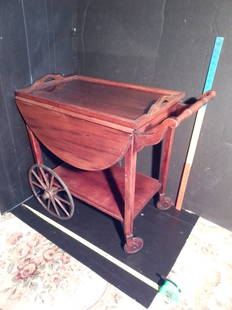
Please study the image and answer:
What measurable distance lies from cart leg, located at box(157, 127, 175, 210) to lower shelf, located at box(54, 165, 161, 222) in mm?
69

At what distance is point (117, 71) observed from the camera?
1.74m

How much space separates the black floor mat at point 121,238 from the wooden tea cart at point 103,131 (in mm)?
79

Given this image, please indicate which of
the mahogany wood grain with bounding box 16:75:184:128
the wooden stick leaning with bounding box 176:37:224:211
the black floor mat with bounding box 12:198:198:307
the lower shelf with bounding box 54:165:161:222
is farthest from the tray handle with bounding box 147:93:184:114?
the black floor mat with bounding box 12:198:198:307

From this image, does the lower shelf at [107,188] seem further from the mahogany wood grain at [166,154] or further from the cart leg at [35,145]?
the cart leg at [35,145]

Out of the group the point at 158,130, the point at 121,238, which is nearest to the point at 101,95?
the point at 158,130

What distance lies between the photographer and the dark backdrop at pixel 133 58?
138 centimetres

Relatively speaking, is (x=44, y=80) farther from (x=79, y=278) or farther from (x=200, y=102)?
(x=79, y=278)

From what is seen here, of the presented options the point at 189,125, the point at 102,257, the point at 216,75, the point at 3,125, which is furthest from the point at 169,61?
the point at 102,257

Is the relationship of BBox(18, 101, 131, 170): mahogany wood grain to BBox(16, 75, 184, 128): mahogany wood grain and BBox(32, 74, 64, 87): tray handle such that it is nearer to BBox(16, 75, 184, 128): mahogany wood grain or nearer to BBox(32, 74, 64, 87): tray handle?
BBox(16, 75, 184, 128): mahogany wood grain

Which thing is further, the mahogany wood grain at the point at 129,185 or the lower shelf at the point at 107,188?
the lower shelf at the point at 107,188

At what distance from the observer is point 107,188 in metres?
1.64

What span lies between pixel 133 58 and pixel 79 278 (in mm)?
1362

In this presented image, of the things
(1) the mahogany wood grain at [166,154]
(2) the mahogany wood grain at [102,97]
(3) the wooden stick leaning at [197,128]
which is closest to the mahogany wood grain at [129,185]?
(2) the mahogany wood grain at [102,97]

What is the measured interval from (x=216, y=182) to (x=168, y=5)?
1101mm
